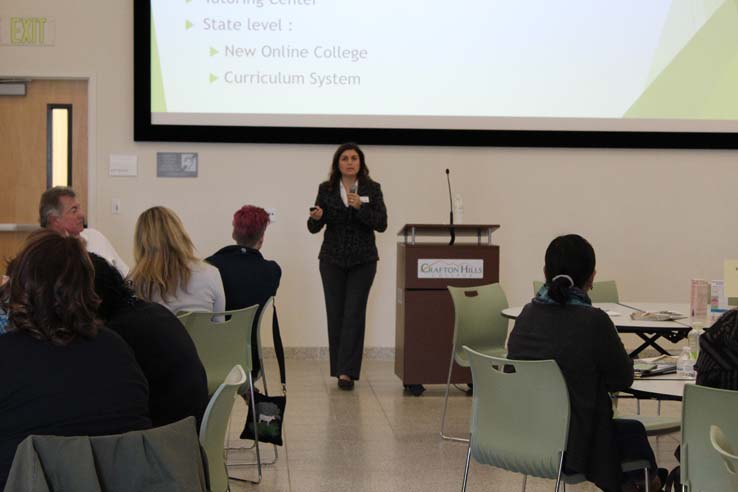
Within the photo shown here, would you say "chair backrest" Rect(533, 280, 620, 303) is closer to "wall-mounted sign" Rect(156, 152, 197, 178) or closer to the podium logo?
the podium logo

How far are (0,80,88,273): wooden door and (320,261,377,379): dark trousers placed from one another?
2536mm

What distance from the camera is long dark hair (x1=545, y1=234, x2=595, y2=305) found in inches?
130

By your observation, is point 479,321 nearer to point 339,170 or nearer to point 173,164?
point 339,170

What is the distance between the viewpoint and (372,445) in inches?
195

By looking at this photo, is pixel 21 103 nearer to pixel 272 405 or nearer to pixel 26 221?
pixel 26 221

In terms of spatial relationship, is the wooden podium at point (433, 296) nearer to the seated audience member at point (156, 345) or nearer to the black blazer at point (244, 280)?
the black blazer at point (244, 280)

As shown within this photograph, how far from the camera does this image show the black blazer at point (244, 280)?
4789 mm

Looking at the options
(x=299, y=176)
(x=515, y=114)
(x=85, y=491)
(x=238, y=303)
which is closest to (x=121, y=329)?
(x=85, y=491)

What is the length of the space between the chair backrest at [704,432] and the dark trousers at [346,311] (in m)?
3.81

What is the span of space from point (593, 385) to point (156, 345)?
4.68 feet

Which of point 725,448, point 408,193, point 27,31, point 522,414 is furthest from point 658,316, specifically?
point 27,31

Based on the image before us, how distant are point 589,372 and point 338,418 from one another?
2.65 m

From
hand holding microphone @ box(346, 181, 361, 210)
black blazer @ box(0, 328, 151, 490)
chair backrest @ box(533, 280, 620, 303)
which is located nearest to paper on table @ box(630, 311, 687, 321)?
chair backrest @ box(533, 280, 620, 303)

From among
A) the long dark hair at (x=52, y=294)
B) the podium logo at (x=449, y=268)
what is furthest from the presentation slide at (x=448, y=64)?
the long dark hair at (x=52, y=294)
